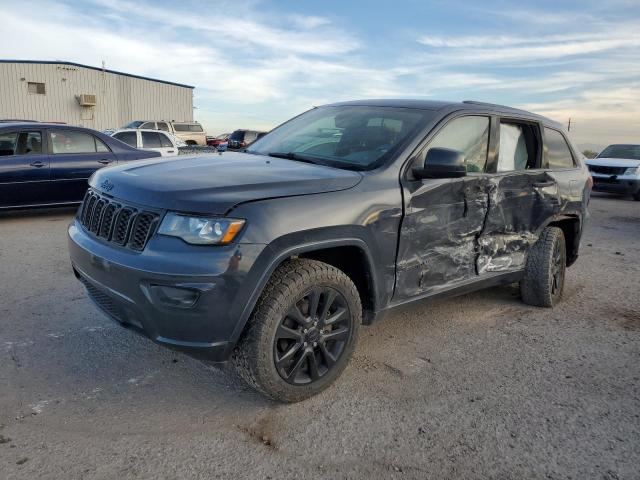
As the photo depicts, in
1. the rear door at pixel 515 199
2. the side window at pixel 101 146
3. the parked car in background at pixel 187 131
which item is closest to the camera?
the rear door at pixel 515 199

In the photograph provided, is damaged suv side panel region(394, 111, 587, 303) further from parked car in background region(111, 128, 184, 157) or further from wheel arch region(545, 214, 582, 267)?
parked car in background region(111, 128, 184, 157)

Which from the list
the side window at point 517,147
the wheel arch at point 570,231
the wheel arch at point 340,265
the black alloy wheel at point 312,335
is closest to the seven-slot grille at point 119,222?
the wheel arch at point 340,265

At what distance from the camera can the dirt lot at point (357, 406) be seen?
2488mm

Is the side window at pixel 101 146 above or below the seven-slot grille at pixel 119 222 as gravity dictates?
above

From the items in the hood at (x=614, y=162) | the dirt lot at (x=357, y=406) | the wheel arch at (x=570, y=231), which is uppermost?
the hood at (x=614, y=162)

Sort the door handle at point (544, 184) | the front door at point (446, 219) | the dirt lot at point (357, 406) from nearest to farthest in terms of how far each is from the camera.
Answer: the dirt lot at point (357, 406)
the front door at point (446, 219)
the door handle at point (544, 184)

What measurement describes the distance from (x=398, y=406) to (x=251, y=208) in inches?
54.6

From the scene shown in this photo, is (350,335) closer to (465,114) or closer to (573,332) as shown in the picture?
(465,114)

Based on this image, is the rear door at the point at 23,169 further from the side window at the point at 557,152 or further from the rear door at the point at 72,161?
the side window at the point at 557,152

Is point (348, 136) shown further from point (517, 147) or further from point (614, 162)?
point (614, 162)

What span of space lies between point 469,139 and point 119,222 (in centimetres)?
250

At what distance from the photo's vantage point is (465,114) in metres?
3.87

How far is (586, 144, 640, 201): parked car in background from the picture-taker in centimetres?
1458

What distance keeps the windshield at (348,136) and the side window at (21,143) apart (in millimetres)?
5269
